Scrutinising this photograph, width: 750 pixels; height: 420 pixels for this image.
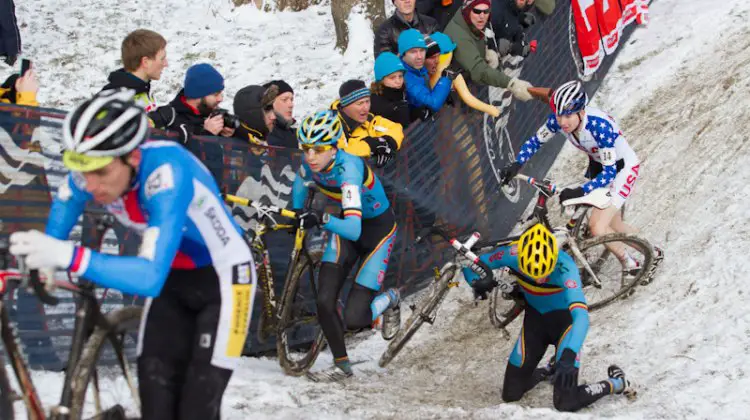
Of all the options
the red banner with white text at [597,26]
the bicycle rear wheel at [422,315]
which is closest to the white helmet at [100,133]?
the bicycle rear wheel at [422,315]

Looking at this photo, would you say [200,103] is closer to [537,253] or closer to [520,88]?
[537,253]

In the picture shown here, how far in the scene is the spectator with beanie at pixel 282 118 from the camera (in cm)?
756

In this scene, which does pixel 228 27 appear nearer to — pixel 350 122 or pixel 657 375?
pixel 350 122

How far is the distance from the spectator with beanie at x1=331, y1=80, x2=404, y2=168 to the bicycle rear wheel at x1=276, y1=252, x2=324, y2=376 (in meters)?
1.02

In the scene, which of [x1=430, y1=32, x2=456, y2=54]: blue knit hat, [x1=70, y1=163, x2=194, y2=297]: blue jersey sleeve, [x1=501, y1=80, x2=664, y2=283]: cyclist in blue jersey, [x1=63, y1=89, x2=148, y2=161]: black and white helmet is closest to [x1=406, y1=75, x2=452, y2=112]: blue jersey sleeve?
[x1=430, y1=32, x2=456, y2=54]: blue knit hat

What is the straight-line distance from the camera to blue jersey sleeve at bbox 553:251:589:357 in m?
6.11

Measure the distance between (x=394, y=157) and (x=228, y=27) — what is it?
29.9 feet

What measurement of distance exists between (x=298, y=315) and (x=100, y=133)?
3.73m

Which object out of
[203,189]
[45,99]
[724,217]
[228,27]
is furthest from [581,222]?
[228,27]

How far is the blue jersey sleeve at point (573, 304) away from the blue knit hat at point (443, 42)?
2.80m

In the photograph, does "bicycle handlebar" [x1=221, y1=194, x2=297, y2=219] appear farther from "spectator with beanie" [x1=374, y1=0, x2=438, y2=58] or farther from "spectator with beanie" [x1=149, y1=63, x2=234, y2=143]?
"spectator with beanie" [x1=374, y1=0, x2=438, y2=58]

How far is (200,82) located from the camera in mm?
6750

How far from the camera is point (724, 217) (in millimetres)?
7824

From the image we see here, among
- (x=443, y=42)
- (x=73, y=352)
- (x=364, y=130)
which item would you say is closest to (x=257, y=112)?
(x=364, y=130)
